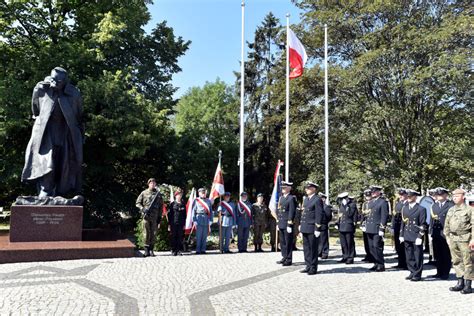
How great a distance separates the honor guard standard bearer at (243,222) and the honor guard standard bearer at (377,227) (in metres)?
3.78

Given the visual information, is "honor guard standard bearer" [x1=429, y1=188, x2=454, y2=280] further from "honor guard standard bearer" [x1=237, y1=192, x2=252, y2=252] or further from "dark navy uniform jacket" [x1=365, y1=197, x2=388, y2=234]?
"honor guard standard bearer" [x1=237, y1=192, x2=252, y2=252]

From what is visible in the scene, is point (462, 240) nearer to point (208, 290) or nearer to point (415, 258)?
point (415, 258)

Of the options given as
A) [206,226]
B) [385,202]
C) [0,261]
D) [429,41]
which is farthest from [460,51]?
[0,261]

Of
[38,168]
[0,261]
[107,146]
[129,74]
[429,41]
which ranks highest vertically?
[429,41]

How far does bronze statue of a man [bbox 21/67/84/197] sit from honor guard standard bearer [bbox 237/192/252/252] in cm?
457

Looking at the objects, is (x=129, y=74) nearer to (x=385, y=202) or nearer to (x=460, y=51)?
(x=385, y=202)

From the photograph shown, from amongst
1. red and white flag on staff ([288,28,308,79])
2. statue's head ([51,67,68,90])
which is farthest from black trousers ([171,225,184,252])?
red and white flag on staff ([288,28,308,79])

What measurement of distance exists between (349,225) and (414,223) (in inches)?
95.4

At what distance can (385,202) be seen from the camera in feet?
30.8

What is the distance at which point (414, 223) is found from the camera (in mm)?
8367

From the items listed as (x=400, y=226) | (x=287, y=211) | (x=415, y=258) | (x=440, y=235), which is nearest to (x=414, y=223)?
(x=415, y=258)

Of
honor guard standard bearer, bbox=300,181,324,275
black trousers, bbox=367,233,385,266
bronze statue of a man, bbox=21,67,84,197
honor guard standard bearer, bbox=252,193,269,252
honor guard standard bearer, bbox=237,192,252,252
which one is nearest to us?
honor guard standard bearer, bbox=300,181,324,275

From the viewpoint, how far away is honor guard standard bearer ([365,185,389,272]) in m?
9.20

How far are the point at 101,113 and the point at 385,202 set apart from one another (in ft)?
37.0
